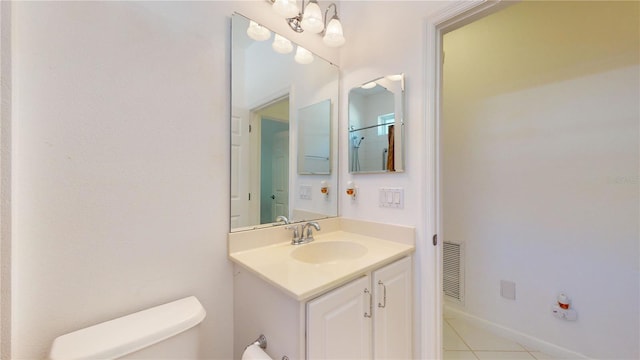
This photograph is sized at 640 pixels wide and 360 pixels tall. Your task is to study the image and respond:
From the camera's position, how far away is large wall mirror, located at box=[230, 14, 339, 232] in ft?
3.84

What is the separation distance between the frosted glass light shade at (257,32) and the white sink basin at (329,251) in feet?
3.65

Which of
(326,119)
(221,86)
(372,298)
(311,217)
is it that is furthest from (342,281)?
(326,119)

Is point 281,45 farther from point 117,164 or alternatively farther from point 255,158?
point 117,164

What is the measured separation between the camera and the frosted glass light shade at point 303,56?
4.74ft

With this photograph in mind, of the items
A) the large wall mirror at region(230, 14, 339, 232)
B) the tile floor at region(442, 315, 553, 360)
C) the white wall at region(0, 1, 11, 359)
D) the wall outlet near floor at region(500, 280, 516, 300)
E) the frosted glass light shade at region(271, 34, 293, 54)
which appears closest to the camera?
the white wall at region(0, 1, 11, 359)

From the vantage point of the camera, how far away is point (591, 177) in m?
1.47

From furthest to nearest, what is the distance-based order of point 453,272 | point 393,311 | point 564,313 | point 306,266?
point 453,272, point 564,313, point 393,311, point 306,266

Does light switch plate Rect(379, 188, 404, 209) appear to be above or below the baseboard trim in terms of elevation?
above

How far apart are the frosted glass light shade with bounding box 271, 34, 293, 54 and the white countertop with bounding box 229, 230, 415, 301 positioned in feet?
3.53

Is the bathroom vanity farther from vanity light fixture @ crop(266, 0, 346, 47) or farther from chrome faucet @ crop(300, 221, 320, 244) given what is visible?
vanity light fixture @ crop(266, 0, 346, 47)

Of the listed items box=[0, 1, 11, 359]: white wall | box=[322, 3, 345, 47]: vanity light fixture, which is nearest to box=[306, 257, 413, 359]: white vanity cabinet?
box=[0, 1, 11, 359]: white wall

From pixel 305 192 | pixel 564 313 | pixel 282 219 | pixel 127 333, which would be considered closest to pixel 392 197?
pixel 305 192

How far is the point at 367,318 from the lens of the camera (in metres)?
0.98

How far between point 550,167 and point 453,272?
106cm
